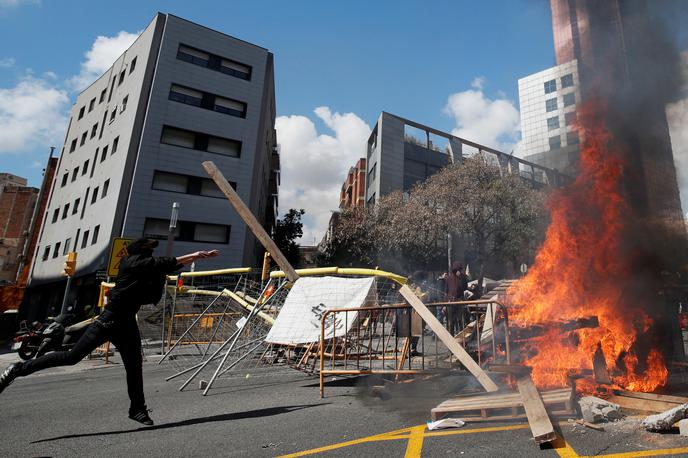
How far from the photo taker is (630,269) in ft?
21.4

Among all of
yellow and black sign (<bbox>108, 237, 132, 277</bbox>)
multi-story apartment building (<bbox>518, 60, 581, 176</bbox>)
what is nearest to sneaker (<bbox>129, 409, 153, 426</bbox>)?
multi-story apartment building (<bbox>518, 60, 581, 176</bbox>)

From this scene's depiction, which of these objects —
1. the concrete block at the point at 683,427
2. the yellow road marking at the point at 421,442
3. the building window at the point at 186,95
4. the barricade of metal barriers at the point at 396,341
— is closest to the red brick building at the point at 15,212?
the building window at the point at 186,95

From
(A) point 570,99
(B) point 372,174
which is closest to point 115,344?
(A) point 570,99

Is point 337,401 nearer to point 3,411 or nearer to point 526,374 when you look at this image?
point 526,374

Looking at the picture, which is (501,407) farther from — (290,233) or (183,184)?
(290,233)

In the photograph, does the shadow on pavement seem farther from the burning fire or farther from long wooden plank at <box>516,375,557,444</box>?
the burning fire

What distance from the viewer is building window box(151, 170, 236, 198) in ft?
78.0

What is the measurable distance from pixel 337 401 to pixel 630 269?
549 centimetres

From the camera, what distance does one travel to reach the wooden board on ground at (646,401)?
375cm

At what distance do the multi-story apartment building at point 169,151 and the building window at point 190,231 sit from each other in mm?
62

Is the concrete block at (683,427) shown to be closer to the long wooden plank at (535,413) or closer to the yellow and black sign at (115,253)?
the long wooden plank at (535,413)

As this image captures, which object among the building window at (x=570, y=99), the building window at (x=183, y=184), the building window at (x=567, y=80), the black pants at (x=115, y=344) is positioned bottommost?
the black pants at (x=115, y=344)

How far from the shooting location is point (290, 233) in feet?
108

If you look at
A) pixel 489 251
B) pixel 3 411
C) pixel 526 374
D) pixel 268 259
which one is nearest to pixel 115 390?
A: pixel 3 411
